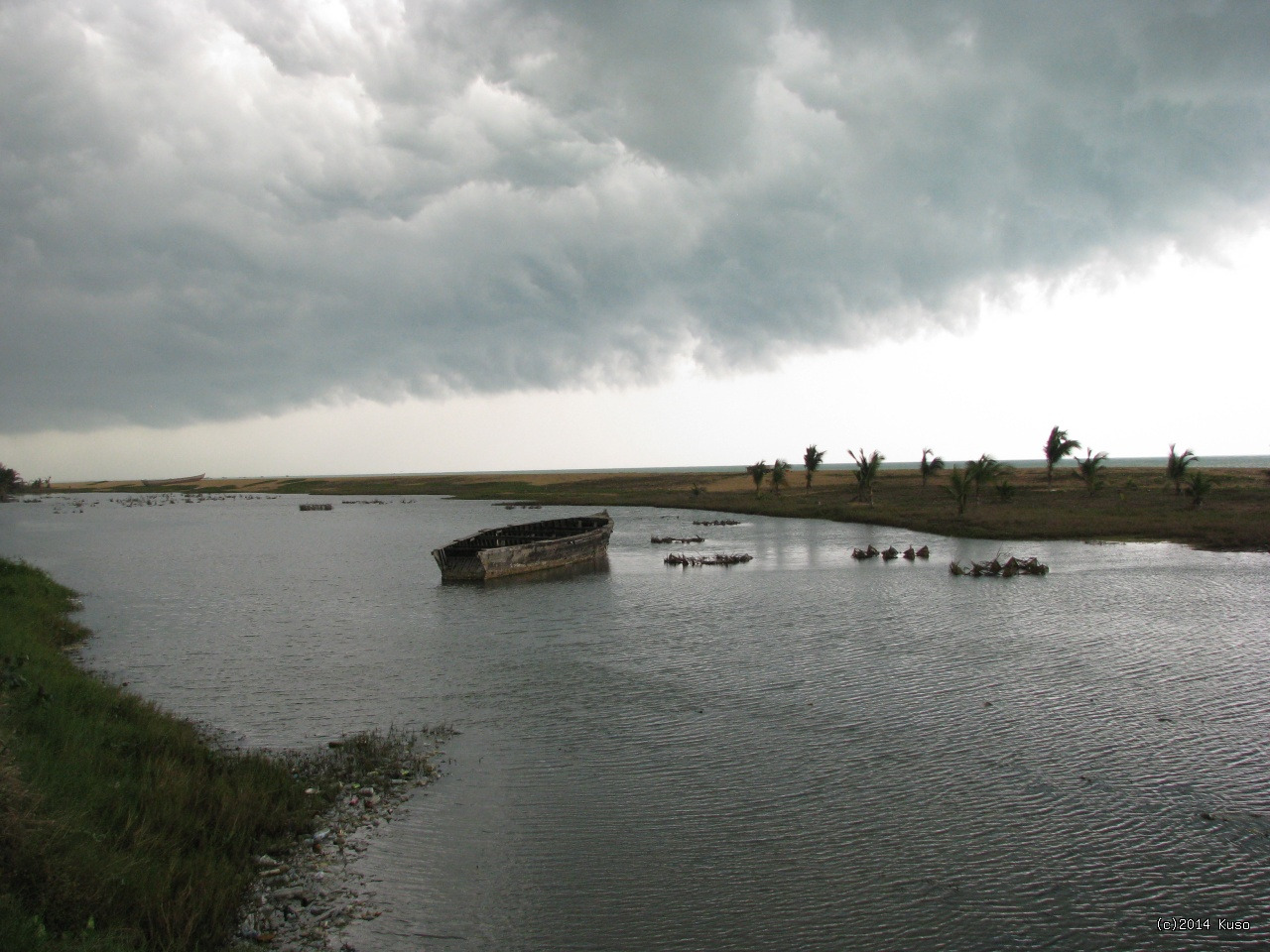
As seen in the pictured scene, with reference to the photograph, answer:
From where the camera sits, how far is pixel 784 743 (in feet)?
44.0

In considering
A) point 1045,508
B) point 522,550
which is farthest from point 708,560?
point 1045,508

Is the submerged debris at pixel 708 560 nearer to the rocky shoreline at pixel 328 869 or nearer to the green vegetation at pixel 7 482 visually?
the rocky shoreline at pixel 328 869

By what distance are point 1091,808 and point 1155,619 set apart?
1606cm

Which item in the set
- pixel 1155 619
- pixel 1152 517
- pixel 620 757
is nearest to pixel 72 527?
pixel 620 757

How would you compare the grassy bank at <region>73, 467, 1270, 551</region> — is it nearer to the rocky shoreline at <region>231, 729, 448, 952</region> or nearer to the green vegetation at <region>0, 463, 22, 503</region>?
the rocky shoreline at <region>231, 729, 448, 952</region>

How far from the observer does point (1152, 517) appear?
53.0 meters

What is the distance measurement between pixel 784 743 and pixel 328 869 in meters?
7.54

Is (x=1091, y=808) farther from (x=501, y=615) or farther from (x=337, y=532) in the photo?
(x=337, y=532)

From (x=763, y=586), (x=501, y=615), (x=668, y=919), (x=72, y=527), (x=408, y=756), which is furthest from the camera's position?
(x=72, y=527)

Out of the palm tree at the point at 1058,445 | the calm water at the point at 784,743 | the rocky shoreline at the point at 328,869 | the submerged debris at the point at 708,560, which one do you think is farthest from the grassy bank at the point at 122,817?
the palm tree at the point at 1058,445

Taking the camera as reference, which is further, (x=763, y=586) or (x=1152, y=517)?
(x=1152, y=517)

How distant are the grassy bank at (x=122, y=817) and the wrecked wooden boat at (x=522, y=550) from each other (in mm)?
20227

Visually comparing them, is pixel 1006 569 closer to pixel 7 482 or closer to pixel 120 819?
pixel 120 819

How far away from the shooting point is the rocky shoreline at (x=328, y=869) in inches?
306
